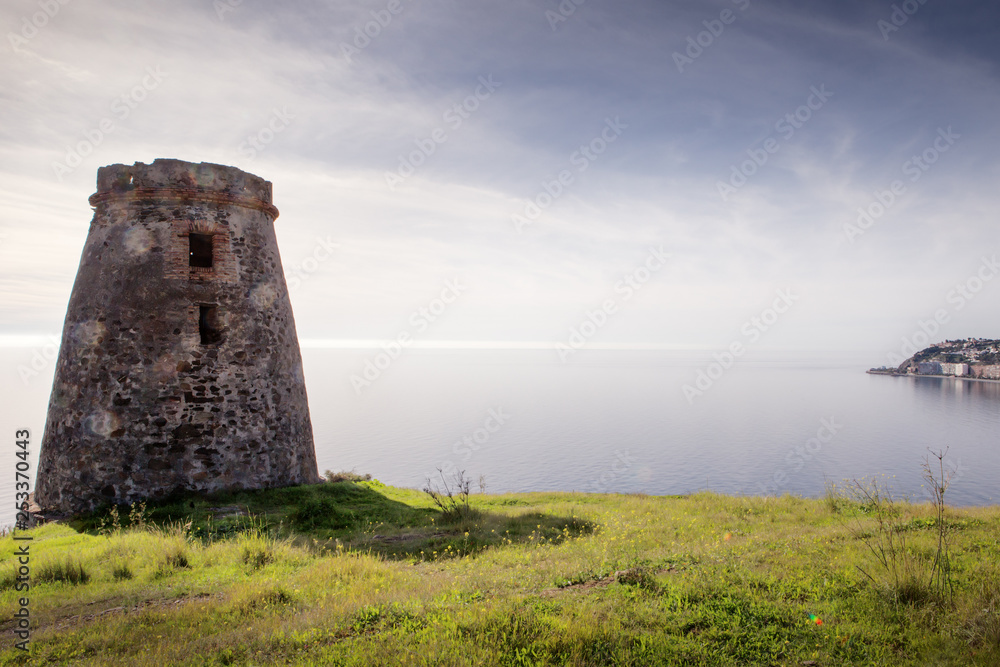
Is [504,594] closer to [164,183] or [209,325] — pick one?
[209,325]

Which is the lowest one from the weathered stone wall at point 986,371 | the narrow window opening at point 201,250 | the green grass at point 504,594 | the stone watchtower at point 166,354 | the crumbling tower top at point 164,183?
the green grass at point 504,594

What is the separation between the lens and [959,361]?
97.6 meters

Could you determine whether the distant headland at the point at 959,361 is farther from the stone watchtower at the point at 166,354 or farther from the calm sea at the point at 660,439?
the stone watchtower at the point at 166,354

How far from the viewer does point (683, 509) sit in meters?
11.7

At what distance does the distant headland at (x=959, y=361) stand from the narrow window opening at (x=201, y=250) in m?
112

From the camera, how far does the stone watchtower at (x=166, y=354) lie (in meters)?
11.3

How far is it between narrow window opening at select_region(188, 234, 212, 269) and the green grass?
5991 mm

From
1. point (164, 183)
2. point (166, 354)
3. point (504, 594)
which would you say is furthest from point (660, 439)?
point (504, 594)

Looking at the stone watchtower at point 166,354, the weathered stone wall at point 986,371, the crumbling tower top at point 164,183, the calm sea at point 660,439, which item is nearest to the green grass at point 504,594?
the stone watchtower at point 166,354

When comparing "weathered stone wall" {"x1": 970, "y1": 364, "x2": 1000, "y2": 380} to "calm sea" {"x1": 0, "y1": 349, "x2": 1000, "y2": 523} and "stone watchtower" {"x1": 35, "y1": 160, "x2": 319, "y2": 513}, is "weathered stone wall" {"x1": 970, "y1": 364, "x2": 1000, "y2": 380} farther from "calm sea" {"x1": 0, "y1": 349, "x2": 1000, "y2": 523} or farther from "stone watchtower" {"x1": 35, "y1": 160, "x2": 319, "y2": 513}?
"stone watchtower" {"x1": 35, "y1": 160, "x2": 319, "y2": 513}

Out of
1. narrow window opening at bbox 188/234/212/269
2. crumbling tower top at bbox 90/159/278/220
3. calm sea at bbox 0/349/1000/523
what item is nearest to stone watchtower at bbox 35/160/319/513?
crumbling tower top at bbox 90/159/278/220

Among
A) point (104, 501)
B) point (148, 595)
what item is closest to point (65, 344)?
point (104, 501)

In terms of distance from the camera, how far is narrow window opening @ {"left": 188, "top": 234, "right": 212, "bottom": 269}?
42.7 ft

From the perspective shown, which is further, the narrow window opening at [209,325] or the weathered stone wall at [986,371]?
the weathered stone wall at [986,371]
